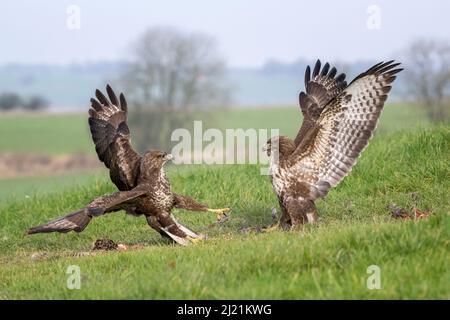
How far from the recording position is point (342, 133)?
955cm

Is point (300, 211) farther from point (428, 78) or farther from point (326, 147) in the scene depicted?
point (428, 78)

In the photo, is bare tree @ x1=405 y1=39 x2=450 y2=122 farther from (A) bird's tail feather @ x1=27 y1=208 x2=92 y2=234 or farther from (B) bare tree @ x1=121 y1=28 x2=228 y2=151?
(A) bird's tail feather @ x1=27 y1=208 x2=92 y2=234

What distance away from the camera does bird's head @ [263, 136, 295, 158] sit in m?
9.43

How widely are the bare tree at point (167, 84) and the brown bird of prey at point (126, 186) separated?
38258 mm

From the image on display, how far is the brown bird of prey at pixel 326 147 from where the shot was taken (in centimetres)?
942

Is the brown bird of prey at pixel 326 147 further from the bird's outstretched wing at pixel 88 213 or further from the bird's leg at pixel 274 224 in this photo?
the bird's outstretched wing at pixel 88 213

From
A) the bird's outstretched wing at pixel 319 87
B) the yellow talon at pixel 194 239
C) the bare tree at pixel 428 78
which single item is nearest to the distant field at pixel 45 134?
the bare tree at pixel 428 78

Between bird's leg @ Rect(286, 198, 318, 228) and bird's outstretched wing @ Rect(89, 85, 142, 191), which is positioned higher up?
bird's outstretched wing @ Rect(89, 85, 142, 191)

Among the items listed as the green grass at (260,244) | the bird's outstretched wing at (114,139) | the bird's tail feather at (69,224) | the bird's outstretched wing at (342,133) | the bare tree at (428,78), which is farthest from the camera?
the bare tree at (428,78)

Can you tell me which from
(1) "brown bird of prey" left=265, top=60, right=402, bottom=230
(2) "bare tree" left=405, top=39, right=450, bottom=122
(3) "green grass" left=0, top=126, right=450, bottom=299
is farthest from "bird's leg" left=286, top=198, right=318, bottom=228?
(2) "bare tree" left=405, top=39, right=450, bottom=122

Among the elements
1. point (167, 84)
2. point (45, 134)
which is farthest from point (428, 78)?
point (45, 134)

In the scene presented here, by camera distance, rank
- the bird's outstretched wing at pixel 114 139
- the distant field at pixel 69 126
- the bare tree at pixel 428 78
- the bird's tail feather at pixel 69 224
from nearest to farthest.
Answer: the bird's tail feather at pixel 69 224
the bird's outstretched wing at pixel 114 139
the bare tree at pixel 428 78
the distant field at pixel 69 126

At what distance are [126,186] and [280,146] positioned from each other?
2098 mm
